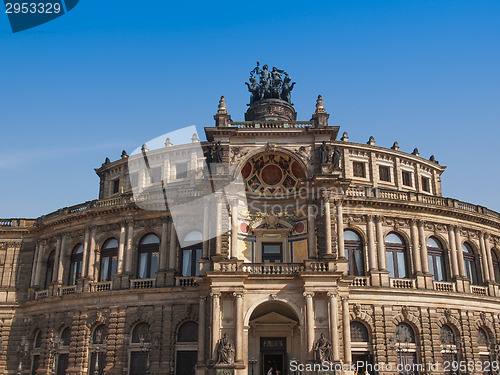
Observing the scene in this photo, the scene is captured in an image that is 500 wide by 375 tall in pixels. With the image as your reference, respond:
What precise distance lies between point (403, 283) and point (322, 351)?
35.8 ft

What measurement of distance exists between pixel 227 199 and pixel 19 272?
73.4 ft

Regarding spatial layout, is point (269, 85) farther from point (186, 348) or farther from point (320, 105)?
point (186, 348)

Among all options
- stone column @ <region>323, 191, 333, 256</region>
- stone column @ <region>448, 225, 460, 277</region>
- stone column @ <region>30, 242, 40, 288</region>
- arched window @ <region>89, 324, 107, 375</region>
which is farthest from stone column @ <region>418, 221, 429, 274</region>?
stone column @ <region>30, 242, 40, 288</region>

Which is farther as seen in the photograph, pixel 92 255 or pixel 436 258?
pixel 92 255

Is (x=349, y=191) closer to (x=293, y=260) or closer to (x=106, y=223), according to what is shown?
(x=293, y=260)

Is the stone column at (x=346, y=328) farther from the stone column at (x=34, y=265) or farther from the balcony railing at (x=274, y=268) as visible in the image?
the stone column at (x=34, y=265)

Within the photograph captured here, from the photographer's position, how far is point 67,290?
1688 inches

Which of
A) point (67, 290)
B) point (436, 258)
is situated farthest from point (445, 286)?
point (67, 290)

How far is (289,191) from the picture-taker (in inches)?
1527

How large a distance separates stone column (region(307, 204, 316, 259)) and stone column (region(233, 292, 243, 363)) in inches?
219

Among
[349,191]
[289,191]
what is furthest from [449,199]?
[289,191]

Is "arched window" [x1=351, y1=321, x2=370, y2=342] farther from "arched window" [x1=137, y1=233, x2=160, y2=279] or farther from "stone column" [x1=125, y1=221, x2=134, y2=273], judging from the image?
"stone column" [x1=125, y1=221, x2=134, y2=273]

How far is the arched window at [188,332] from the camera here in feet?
124

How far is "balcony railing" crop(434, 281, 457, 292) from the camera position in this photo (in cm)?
3988
